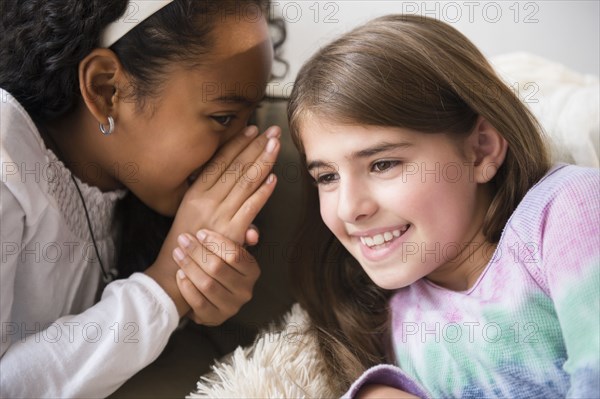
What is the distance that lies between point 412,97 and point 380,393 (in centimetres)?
38

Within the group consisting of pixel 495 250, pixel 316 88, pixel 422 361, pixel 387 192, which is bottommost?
pixel 422 361

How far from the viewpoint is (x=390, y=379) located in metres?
0.93

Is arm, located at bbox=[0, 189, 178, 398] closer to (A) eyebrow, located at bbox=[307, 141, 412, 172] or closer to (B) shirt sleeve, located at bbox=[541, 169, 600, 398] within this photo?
(A) eyebrow, located at bbox=[307, 141, 412, 172]

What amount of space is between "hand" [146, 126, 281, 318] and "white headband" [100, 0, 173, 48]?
235mm

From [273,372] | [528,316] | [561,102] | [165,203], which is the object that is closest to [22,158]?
[165,203]

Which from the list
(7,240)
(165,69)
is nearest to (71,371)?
(7,240)

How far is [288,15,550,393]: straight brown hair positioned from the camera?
94 cm

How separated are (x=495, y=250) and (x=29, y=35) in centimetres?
73

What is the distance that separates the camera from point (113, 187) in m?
1.23

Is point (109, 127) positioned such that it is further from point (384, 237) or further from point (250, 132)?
point (384, 237)

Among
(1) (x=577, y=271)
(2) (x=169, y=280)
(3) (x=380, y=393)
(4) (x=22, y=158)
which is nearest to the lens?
(1) (x=577, y=271)

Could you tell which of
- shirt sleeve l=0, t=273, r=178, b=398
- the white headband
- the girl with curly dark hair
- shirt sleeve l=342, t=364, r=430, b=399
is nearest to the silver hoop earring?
the girl with curly dark hair

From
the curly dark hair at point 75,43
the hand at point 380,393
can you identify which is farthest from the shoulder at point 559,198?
the curly dark hair at point 75,43

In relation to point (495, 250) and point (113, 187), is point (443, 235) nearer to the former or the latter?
point (495, 250)
